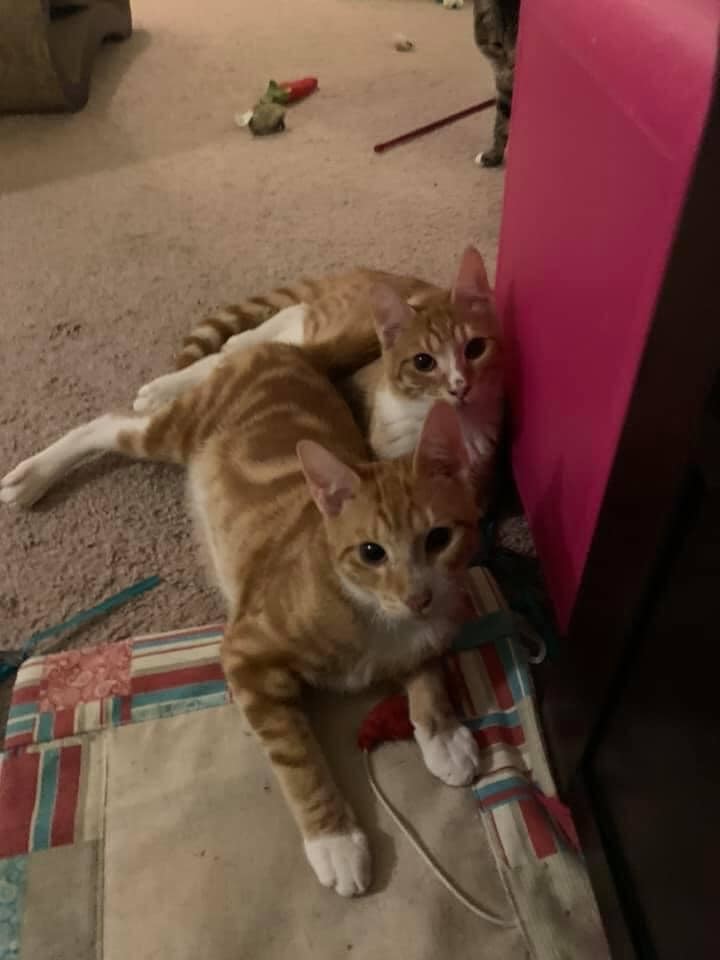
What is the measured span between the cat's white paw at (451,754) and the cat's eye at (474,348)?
1.75 ft

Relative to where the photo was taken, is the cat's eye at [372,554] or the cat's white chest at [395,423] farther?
the cat's white chest at [395,423]

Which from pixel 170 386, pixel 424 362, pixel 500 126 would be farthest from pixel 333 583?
pixel 500 126

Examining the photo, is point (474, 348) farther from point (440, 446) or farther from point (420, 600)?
point (420, 600)

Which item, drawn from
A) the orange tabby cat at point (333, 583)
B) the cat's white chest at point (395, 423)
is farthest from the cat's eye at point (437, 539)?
the cat's white chest at point (395, 423)

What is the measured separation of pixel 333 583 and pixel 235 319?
2.72 ft

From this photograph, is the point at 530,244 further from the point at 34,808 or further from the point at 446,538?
the point at 34,808

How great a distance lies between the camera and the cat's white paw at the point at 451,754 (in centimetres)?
106

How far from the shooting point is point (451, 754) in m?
1.07

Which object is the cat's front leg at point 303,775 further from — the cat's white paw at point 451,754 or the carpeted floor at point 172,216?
the carpeted floor at point 172,216

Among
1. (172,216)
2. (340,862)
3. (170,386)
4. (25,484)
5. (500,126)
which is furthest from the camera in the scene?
(500,126)

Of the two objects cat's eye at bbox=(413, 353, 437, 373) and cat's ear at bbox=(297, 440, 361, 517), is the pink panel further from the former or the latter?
cat's ear at bbox=(297, 440, 361, 517)

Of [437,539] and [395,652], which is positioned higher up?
[437,539]

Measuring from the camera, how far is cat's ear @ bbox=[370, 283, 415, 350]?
4.35ft

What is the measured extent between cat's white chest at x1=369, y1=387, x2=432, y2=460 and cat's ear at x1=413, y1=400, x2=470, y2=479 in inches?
10.7
